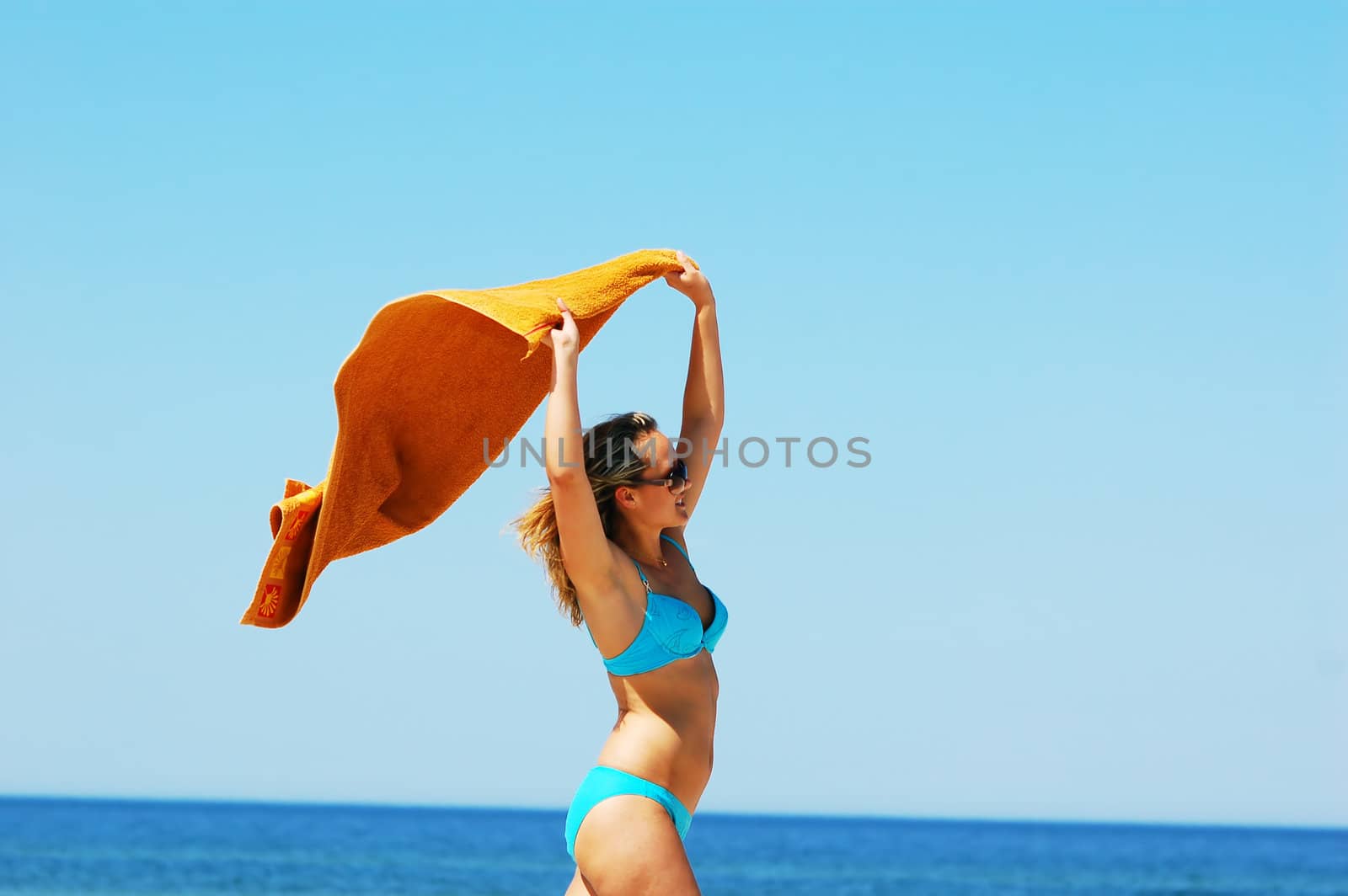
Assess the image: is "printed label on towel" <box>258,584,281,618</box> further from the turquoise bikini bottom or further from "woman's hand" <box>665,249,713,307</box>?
"woman's hand" <box>665,249,713,307</box>

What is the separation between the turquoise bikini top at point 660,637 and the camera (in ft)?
13.4

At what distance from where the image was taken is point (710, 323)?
15.9ft

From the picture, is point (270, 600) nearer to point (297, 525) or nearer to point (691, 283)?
point (297, 525)

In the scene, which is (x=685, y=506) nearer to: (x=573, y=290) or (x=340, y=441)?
(x=573, y=290)

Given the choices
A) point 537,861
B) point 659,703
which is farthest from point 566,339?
point 537,861

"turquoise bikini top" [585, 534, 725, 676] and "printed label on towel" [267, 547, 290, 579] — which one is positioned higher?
"printed label on towel" [267, 547, 290, 579]

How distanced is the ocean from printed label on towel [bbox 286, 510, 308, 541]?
34.5 metres

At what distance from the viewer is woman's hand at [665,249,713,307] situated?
476 cm

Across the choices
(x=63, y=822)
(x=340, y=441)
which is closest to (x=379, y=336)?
(x=340, y=441)

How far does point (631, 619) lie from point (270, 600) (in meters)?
1.08

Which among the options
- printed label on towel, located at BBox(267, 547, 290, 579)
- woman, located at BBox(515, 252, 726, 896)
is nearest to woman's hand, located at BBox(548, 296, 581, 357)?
woman, located at BBox(515, 252, 726, 896)

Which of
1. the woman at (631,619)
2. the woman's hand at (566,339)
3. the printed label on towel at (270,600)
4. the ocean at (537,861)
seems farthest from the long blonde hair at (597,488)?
the ocean at (537,861)

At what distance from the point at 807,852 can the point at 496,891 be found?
23452 mm

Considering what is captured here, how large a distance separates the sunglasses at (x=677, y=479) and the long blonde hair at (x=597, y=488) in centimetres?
7
